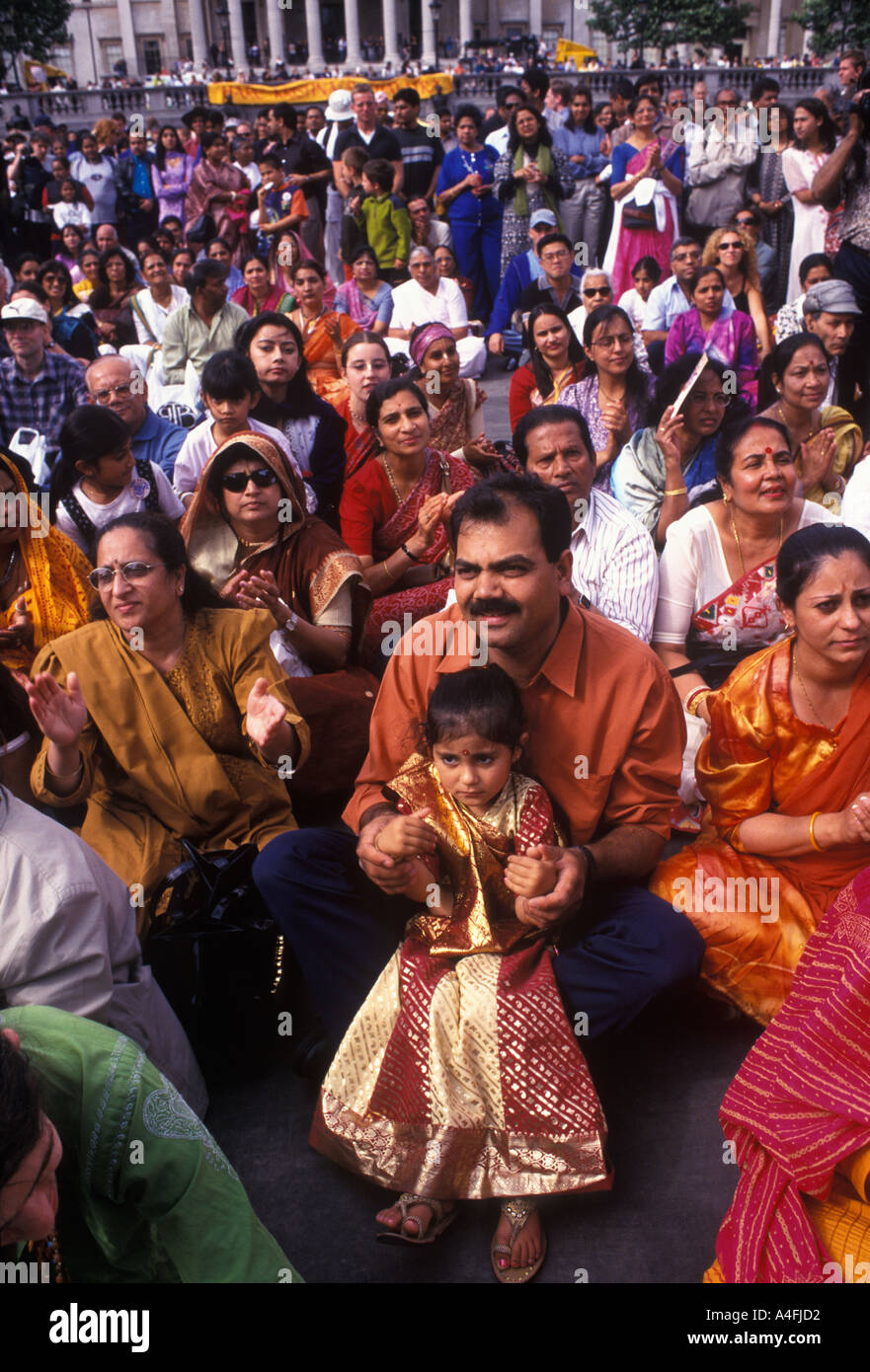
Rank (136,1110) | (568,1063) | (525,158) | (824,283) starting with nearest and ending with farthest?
(136,1110)
(568,1063)
(824,283)
(525,158)

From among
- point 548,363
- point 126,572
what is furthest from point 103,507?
point 548,363

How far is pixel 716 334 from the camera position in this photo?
230 inches

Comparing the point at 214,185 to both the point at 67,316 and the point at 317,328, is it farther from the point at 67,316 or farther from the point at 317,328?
the point at 317,328

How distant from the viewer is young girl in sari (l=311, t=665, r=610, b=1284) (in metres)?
2.14

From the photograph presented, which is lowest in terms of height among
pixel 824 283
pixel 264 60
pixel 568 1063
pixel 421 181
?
pixel 568 1063

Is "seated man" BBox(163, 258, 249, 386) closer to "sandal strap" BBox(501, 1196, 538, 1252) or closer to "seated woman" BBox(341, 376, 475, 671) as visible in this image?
Answer: "seated woman" BBox(341, 376, 475, 671)

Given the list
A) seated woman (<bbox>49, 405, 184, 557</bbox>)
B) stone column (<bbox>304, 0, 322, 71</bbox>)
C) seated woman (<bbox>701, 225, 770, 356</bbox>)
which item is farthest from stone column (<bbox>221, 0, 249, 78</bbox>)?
seated woman (<bbox>49, 405, 184, 557</bbox>)
